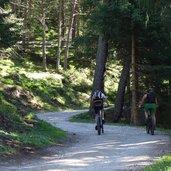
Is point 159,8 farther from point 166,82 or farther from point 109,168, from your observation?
point 166,82

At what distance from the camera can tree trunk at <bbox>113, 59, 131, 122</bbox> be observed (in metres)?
24.2

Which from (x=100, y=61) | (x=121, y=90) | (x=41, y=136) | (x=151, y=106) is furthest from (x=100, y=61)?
(x=41, y=136)

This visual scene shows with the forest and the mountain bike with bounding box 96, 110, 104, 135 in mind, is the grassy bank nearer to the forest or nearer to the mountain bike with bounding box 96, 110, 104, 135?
the forest

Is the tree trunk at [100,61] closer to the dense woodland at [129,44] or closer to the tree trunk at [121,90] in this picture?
the dense woodland at [129,44]

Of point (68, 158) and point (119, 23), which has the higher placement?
point (119, 23)

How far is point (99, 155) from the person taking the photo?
10.8 meters

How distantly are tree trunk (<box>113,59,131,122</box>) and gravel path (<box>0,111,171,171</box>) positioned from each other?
955 cm

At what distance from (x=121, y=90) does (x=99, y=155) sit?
1406 centimetres

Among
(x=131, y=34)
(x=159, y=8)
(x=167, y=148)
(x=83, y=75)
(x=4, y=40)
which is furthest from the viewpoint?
(x=83, y=75)

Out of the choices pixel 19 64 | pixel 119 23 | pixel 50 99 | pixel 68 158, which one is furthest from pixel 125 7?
pixel 19 64

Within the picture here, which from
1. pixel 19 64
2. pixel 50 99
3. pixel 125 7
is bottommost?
pixel 50 99

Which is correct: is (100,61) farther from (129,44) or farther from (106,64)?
(106,64)

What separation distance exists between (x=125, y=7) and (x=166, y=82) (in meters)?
6.87

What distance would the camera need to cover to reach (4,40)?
1658 cm
